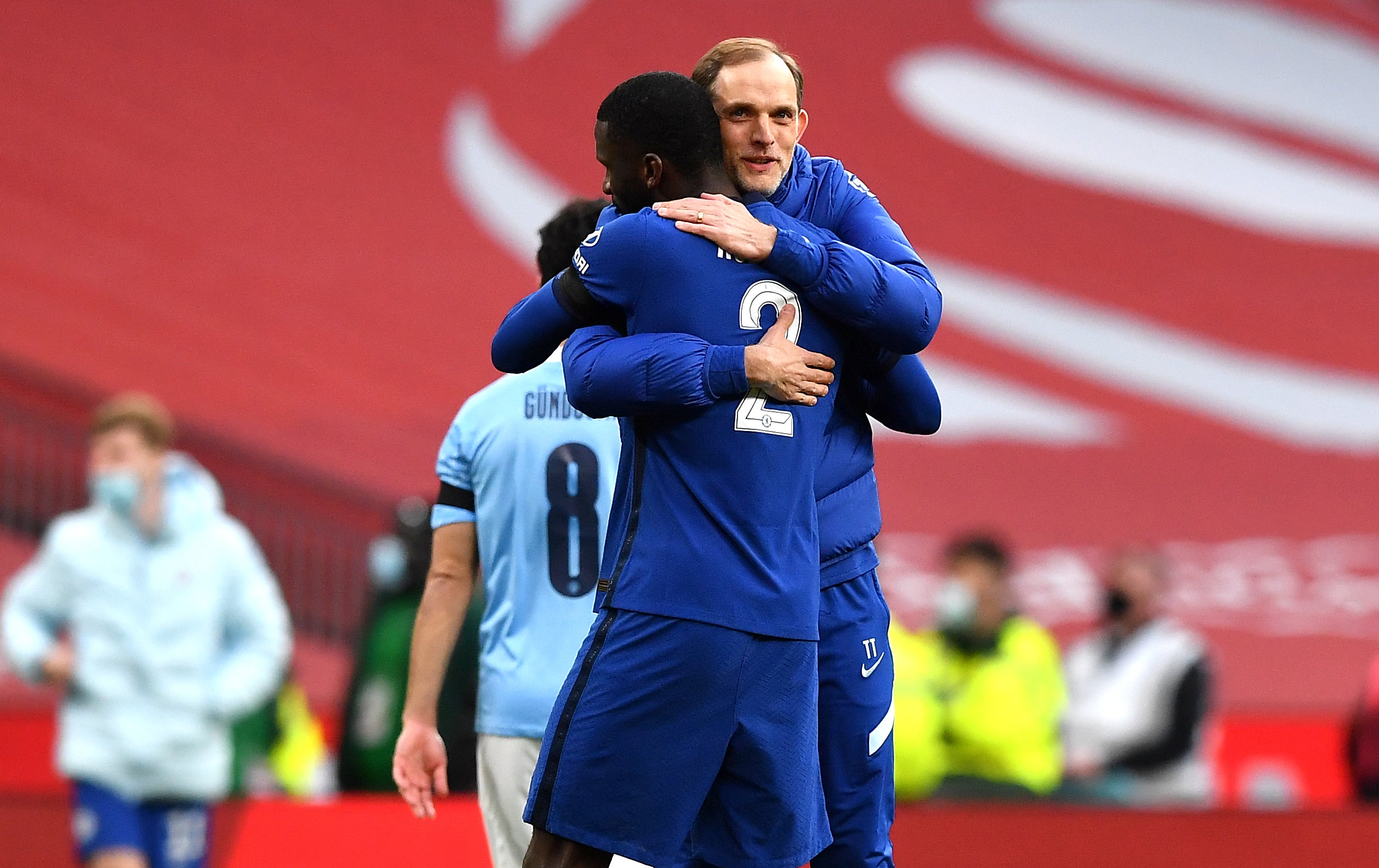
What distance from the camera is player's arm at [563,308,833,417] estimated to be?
2707mm

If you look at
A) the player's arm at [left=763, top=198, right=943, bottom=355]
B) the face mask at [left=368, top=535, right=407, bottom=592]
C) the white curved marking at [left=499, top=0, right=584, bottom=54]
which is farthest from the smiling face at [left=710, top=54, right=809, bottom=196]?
the white curved marking at [left=499, top=0, right=584, bottom=54]

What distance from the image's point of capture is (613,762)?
278 centimetres

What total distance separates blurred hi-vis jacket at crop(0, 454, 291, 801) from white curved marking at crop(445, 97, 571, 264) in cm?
968

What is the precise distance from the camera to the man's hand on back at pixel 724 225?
108 inches

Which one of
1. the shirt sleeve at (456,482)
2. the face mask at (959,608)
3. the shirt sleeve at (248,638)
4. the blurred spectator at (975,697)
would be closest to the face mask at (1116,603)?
the blurred spectator at (975,697)

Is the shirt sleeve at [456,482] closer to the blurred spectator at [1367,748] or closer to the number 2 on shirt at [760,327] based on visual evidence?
the number 2 on shirt at [760,327]

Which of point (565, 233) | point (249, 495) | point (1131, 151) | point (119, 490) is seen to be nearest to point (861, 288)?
point (565, 233)

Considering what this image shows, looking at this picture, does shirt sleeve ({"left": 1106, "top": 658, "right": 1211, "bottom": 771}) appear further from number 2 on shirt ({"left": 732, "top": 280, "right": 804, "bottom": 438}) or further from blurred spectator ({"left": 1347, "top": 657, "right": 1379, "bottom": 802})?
number 2 on shirt ({"left": 732, "top": 280, "right": 804, "bottom": 438})

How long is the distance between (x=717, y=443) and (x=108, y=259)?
13.1m

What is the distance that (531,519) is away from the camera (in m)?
3.77

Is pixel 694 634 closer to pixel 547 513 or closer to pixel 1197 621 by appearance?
pixel 547 513

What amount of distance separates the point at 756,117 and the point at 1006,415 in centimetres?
1261

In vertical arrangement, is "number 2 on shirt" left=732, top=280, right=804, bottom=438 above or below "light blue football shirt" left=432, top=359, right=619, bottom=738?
above

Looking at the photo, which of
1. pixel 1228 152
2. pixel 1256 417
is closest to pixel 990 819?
pixel 1256 417
